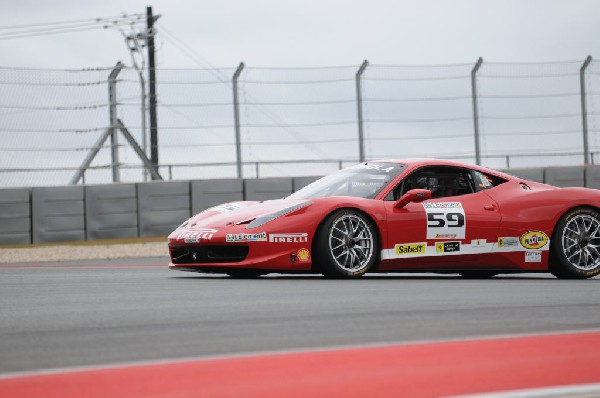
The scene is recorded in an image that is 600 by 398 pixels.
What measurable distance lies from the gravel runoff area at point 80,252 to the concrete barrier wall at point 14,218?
0.68 feet

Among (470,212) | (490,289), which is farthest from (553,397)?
(470,212)

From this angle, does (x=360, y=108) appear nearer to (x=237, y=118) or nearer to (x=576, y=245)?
(x=237, y=118)

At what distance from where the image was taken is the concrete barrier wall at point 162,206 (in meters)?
18.9

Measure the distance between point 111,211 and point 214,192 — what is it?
1.86 m

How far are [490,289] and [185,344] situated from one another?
3812 millimetres

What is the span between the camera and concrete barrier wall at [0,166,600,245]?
18078 mm

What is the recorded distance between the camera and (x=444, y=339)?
18.4 feet

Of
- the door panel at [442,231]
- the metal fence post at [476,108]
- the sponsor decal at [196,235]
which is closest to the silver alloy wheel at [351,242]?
the door panel at [442,231]

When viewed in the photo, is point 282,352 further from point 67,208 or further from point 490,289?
point 67,208

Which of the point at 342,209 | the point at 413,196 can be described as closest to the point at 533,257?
the point at 413,196

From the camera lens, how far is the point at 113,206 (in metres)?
18.7

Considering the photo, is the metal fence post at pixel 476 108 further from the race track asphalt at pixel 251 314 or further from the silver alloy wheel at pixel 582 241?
the race track asphalt at pixel 251 314

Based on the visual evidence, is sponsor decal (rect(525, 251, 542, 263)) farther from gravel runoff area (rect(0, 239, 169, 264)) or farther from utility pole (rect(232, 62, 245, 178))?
utility pole (rect(232, 62, 245, 178))

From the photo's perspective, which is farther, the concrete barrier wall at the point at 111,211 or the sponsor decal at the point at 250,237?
the concrete barrier wall at the point at 111,211
